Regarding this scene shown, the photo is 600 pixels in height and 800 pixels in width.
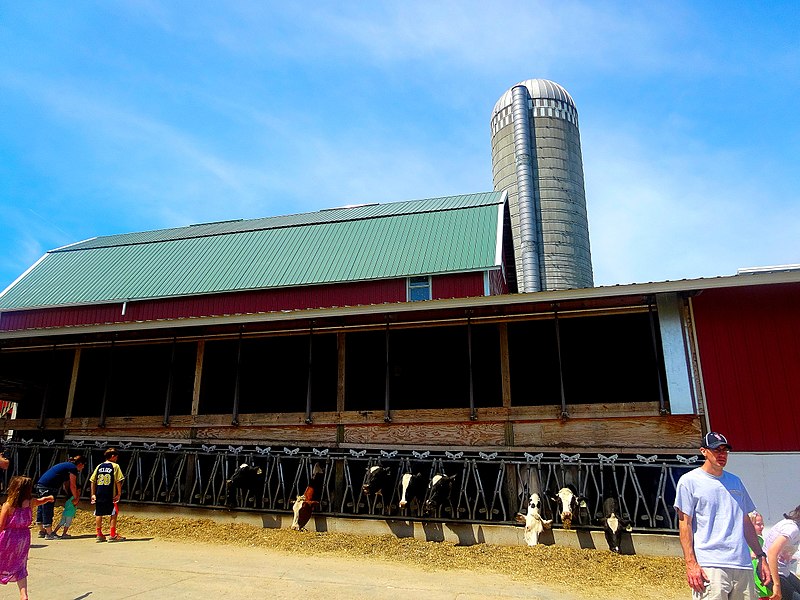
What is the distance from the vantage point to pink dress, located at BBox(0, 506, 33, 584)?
20.9ft

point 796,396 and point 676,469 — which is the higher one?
point 796,396

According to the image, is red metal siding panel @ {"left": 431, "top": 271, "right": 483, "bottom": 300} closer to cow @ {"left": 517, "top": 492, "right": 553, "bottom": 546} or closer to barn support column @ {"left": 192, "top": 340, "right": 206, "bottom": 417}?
barn support column @ {"left": 192, "top": 340, "right": 206, "bottom": 417}

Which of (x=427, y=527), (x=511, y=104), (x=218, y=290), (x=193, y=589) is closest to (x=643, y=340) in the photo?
(x=427, y=527)

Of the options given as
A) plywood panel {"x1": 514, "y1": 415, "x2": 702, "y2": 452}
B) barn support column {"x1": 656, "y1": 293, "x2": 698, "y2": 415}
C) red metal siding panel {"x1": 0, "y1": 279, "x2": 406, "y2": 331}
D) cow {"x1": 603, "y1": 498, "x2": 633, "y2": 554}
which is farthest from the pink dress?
red metal siding panel {"x1": 0, "y1": 279, "x2": 406, "y2": 331}

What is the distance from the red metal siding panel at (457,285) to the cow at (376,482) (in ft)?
24.6

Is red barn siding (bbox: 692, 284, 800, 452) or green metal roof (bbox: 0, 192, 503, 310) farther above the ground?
green metal roof (bbox: 0, 192, 503, 310)

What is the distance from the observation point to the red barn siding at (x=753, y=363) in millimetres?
10758

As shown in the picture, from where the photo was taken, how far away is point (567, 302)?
12.2 meters

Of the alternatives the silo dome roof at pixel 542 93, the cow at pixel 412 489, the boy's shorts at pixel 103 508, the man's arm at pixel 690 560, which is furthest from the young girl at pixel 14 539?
the silo dome roof at pixel 542 93

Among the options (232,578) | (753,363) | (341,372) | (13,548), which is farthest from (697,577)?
(341,372)

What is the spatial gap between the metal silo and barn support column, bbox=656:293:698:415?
18.1 meters

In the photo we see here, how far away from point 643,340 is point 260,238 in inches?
548

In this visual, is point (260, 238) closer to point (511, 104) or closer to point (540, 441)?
point (540, 441)

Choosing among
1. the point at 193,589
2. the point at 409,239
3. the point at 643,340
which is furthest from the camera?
the point at 409,239
